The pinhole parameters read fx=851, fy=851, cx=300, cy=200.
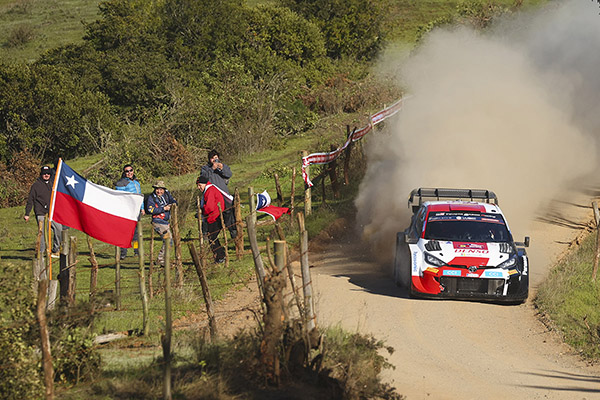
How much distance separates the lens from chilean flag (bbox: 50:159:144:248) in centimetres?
1206

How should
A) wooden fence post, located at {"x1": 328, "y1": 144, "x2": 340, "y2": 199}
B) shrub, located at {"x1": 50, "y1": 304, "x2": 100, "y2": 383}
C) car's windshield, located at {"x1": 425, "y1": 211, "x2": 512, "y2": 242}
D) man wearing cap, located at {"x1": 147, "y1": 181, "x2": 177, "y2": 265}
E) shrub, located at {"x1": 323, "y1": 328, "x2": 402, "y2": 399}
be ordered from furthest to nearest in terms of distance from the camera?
wooden fence post, located at {"x1": 328, "y1": 144, "x2": 340, "y2": 199} < man wearing cap, located at {"x1": 147, "y1": 181, "x2": 177, "y2": 265} < car's windshield, located at {"x1": 425, "y1": 211, "x2": 512, "y2": 242} < shrub, located at {"x1": 50, "y1": 304, "x2": 100, "y2": 383} < shrub, located at {"x1": 323, "y1": 328, "x2": 402, "y2": 399}

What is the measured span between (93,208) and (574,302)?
29.3ft

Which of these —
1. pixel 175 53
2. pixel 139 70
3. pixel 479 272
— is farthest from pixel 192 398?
pixel 175 53

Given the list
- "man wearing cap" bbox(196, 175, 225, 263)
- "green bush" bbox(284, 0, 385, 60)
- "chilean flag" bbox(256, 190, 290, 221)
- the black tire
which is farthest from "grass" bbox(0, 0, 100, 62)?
the black tire

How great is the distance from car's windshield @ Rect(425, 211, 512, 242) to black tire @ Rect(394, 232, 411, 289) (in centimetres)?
54

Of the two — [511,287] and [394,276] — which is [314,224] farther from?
[511,287]

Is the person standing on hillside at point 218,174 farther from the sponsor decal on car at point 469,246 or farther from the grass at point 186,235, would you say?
the sponsor decal on car at point 469,246

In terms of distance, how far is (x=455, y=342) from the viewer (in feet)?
41.4

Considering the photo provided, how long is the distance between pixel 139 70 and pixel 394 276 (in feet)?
92.6

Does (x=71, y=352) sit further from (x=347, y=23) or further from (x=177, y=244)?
(x=347, y=23)

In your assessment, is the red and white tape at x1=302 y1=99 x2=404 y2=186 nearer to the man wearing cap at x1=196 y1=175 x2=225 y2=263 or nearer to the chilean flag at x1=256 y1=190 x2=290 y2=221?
the chilean flag at x1=256 y1=190 x2=290 y2=221

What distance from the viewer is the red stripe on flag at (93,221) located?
12156 millimetres

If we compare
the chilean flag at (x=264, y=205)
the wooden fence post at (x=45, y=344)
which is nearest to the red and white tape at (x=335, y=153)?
the chilean flag at (x=264, y=205)

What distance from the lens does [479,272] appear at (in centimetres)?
1437
